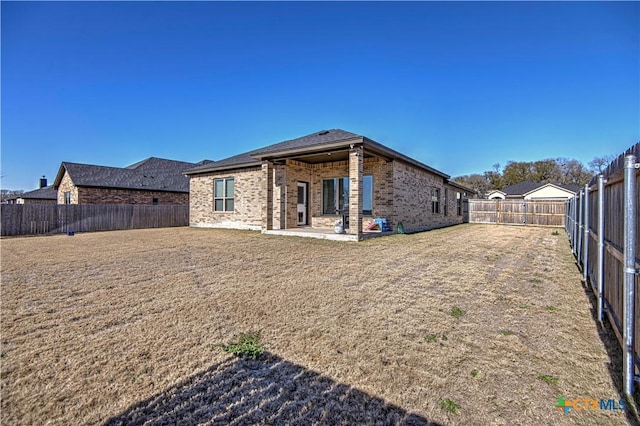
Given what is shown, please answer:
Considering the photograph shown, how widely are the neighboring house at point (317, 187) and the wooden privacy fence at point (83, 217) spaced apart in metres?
2.30

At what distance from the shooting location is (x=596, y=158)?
136 feet

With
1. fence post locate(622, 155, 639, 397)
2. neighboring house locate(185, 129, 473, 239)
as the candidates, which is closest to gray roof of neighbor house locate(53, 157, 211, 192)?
neighboring house locate(185, 129, 473, 239)

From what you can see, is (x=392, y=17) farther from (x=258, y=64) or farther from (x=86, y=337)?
(x=86, y=337)

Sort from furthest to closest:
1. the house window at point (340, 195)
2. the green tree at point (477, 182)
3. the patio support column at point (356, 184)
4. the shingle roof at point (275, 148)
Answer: the green tree at point (477, 182) < the house window at point (340, 195) < the shingle roof at point (275, 148) < the patio support column at point (356, 184)

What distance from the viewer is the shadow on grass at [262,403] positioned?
1772 mm

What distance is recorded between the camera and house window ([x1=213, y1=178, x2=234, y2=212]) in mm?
14812

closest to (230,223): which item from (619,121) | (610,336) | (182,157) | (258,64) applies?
(258,64)

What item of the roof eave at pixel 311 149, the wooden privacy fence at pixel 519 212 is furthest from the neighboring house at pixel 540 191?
the roof eave at pixel 311 149

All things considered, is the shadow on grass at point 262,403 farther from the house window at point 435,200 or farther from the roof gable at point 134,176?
the roof gable at point 134,176

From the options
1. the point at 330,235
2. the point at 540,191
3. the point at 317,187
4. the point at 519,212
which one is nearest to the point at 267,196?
the point at 317,187

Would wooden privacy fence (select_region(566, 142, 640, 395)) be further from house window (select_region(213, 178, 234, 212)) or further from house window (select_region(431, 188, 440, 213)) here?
house window (select_region(213, 178, 234, 212))

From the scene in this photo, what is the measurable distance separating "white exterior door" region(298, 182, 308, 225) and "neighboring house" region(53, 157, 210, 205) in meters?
14.0

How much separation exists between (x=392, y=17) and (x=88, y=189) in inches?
806

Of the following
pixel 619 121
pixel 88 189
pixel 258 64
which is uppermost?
pixel 258 64
